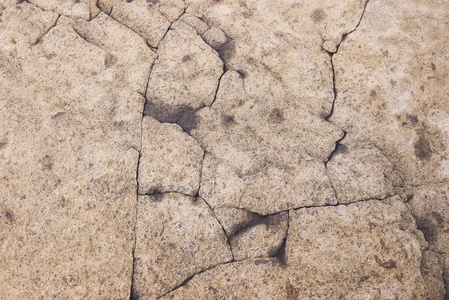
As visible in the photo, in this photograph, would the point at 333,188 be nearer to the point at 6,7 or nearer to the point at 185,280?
the point at 185,280

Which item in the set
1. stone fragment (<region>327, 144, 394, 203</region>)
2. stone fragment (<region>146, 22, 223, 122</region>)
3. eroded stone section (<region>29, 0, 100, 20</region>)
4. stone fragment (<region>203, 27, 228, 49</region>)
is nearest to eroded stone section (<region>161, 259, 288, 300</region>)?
stone fragment (<region>327, 144, 394, 203</region>)

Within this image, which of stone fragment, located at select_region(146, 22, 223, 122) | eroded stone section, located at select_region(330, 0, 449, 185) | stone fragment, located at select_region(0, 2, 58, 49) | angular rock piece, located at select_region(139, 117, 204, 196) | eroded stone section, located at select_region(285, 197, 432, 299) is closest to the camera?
eroded stone section, located at select_region(285, 197, 432, 299)

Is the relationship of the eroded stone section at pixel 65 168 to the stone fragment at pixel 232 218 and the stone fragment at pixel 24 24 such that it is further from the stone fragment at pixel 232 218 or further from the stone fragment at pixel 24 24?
the stone fragment at pixel 232 218

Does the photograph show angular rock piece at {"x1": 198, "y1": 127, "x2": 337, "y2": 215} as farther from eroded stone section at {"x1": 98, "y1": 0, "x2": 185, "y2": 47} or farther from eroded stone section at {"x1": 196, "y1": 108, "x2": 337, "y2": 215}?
eroded stone section at {"x1": 98, "y1": 0, "x2": 185, "y2": 47}

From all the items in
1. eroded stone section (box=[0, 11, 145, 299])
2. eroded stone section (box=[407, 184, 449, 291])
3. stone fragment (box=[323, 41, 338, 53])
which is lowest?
eroded stone section (box=[0, 11, 145, 299])

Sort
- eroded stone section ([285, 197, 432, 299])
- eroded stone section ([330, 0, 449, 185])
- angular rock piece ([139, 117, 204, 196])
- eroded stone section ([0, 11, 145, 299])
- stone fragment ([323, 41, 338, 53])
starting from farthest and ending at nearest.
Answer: stone fragment ([323, 41, 338, 53]) → eroded stone section ([330, 0, 449, 185]) → angular rock piece ([139, 117, 204, 196]) → eroded stone section ([0, 11, 145, 299]) → eroded stone section ([285, 197, 432, 299])

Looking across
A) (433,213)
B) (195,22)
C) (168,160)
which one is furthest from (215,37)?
(433,213)

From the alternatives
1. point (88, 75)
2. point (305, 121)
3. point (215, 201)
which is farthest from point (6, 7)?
point (305, 121)

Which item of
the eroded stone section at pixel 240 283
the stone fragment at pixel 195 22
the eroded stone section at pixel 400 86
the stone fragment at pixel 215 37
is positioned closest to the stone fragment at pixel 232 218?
the eroded stone section at pixel 240 283
